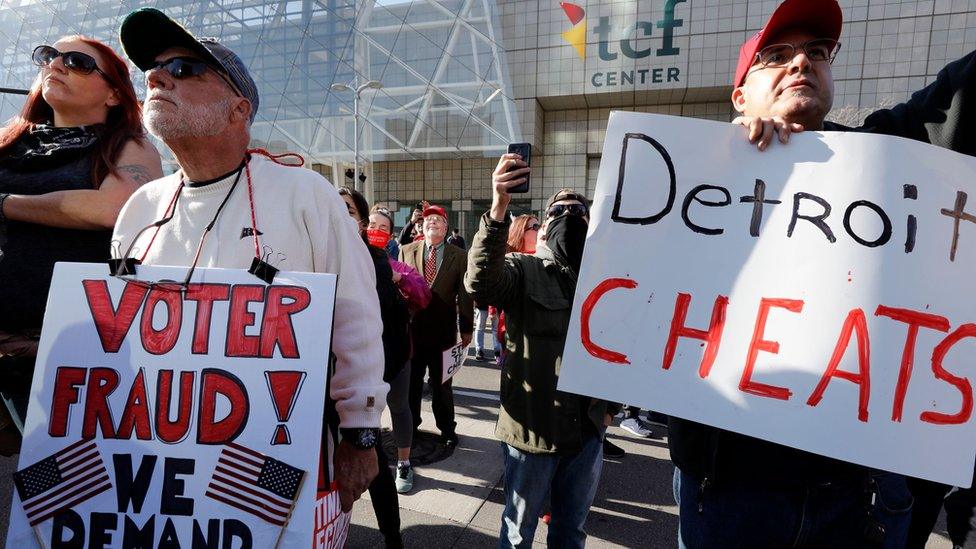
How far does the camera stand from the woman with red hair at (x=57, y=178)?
158 centimetres

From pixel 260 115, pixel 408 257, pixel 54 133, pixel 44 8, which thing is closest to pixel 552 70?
pixel 260 115

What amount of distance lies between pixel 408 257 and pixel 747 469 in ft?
13.3

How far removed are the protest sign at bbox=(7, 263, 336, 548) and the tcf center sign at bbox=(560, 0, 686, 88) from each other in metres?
20.8

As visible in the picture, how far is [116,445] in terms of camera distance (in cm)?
106

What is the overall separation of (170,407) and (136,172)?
1.06 m

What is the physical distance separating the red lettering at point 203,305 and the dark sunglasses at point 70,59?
3.97ft

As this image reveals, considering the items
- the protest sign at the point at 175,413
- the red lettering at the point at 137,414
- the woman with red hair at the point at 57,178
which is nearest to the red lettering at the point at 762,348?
the protest sign at the point at 175,413

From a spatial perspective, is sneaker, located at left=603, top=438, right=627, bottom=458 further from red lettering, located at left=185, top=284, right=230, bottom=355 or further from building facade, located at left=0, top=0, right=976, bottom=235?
building facade, located at left=0, top=0, right=976, bottom=235

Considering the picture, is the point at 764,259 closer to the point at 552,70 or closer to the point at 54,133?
the point at 54,133

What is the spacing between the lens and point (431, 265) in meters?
4.77

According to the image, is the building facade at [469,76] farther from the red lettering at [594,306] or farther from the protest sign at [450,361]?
the red lettering at [594,306]

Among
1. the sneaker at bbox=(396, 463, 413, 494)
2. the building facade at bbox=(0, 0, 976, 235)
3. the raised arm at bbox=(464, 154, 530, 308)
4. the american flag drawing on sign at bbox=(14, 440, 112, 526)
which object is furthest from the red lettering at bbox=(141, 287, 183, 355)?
the building facade at bbox=(0, 0, 976, 235)

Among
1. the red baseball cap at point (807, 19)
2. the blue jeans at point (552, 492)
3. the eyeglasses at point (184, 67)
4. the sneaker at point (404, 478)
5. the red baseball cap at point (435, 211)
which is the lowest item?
the sneaker at point (404, 478)

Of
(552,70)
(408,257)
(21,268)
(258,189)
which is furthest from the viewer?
(552,70)
